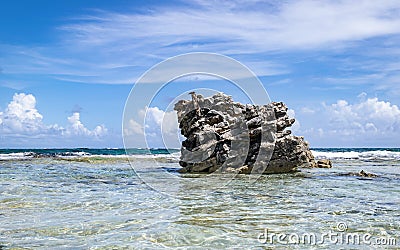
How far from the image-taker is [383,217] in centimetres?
1110

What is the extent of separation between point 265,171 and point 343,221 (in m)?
13.7

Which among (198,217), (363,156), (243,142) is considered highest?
(243,142)

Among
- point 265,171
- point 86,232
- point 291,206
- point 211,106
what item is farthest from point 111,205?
point 211,106

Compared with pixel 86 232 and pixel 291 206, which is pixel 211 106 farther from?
pixel 86 232

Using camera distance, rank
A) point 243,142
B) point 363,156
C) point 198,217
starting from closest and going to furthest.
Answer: point 198,217
point 243,142
point 363,156

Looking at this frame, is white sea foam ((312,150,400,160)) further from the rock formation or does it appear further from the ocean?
the ocean

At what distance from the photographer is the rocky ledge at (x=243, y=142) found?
24.2 metres

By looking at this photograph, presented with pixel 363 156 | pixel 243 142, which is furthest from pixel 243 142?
pixel 363 156

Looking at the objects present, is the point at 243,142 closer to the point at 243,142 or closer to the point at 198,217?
the point at 243,142

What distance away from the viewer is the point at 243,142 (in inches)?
970

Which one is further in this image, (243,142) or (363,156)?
(363,156)

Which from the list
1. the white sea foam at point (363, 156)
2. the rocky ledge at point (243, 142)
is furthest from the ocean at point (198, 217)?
the white sea foam at point (363, 156)

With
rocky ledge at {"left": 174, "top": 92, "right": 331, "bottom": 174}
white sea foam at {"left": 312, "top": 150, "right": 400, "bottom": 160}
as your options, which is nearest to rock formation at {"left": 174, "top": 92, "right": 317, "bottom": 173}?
rocky ledge at {"left": 174, "top": 92, "right": 331, "bottom": 174}

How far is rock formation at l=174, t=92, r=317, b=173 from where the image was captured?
24.2 metres
